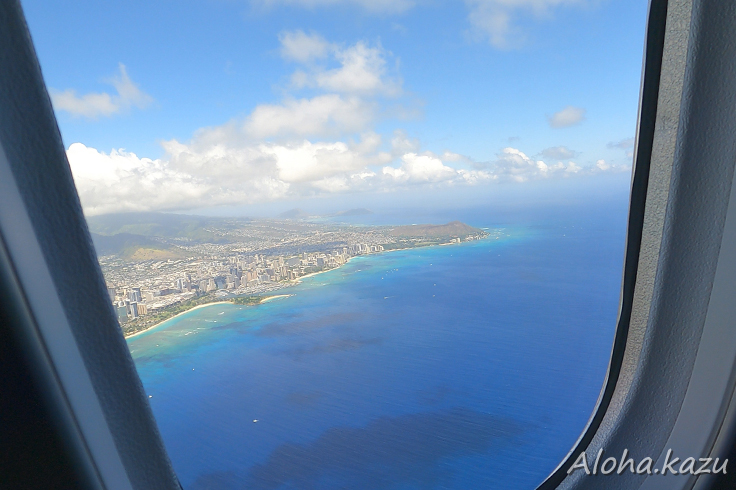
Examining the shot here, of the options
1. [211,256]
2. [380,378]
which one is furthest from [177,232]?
[380,378]

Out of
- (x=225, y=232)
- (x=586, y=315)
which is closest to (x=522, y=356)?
(x=586, y=315)

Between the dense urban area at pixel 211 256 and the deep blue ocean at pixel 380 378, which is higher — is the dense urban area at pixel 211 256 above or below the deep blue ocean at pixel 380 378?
above

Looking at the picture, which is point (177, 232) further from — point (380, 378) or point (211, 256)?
point (380, 378)

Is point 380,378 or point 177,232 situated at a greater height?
point 177,232

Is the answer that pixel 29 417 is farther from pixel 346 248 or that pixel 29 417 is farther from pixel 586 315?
pixel 586 315
